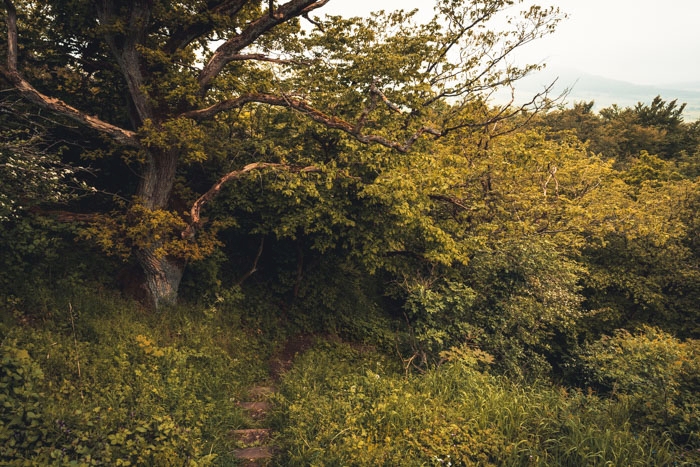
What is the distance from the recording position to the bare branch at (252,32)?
787 centimetres

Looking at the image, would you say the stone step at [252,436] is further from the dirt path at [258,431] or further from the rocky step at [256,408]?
the rocky step at [256,408]

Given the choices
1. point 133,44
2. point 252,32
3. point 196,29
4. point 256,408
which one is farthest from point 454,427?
point 196,29

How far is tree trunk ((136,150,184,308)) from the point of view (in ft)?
28.8

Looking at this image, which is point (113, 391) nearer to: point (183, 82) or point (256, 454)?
point (256, 454)

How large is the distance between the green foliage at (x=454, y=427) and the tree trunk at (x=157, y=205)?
4.57 m

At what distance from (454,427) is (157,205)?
8.26 metres

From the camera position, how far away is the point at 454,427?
200 inches

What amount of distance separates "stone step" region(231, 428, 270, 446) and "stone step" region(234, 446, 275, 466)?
0.34 ft

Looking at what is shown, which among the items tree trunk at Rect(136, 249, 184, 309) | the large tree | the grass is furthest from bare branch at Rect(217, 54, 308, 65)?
the grass

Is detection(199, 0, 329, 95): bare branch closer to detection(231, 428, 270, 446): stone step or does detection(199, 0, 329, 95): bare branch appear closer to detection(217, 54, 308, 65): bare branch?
detection(217, 54, 308, 65): bare branch

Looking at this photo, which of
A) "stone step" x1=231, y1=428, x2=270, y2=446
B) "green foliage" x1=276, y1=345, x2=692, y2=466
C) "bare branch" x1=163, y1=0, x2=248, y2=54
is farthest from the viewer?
"bare branch" x1=163, y1=0, x2=248, y2=54

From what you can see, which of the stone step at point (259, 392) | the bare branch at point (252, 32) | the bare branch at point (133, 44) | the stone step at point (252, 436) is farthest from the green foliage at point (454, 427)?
the bare branch at point (252, 32)

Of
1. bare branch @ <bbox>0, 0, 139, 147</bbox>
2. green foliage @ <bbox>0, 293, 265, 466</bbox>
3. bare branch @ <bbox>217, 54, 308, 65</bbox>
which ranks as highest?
bare branch @ <bbox>217, 54, 308, 65</bbox>

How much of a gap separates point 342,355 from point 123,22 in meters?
10.3
